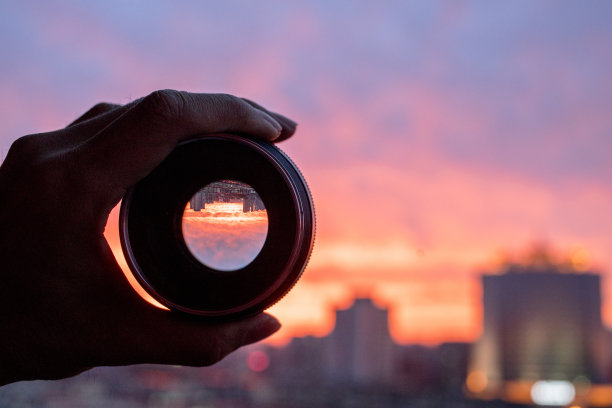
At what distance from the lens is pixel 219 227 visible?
92cm

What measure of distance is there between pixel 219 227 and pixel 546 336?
5522cm

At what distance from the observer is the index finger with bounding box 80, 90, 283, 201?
2.84 ft

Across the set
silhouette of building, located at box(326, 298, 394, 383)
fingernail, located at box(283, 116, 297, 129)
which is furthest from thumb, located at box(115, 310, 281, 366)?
silhouette of building, located at box(326, 298, 394, 383)

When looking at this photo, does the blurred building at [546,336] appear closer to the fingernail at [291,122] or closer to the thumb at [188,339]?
the fingernail at [291,122]

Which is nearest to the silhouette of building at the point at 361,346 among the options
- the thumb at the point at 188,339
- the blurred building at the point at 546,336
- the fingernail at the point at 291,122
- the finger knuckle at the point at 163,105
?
the blurred building at the point at 546,336

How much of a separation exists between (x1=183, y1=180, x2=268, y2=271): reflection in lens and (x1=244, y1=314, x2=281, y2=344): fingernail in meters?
0.09

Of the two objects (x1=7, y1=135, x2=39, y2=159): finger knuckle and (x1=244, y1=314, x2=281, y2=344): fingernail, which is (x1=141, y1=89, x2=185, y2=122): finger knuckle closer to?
(x1=7, y1=135, x2=39, y2=159): finger knuckle

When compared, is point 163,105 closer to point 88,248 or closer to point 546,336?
point 88,248

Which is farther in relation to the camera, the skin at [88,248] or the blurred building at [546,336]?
the blurred building at [546,336]

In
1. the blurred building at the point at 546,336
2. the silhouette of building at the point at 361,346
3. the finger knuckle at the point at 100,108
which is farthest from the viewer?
the silhouette of building at the point at 361,346

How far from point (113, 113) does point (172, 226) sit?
17 cm

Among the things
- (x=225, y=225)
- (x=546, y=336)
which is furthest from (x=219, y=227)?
(x=546, y=336)

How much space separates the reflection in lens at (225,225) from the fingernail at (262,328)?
0.09m

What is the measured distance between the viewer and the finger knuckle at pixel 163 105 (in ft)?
2.85
